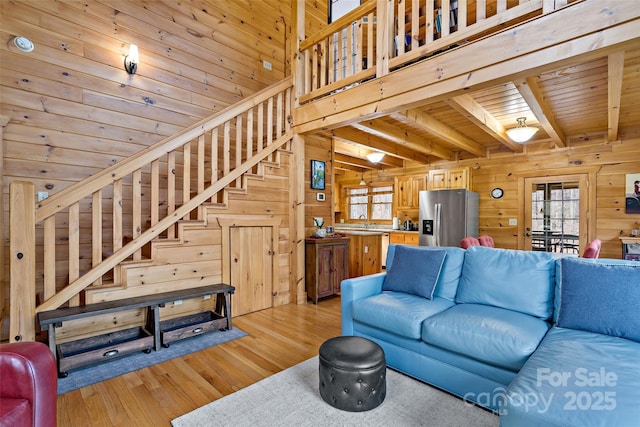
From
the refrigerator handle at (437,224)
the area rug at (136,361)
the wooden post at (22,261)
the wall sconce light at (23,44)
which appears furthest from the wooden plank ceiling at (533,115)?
the wall sconce light at (23,44)

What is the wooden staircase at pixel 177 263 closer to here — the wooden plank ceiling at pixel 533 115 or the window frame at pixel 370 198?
the wooden plank ceiling at pixel 533 115

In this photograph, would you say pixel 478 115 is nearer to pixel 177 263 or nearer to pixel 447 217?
pixel 447 217

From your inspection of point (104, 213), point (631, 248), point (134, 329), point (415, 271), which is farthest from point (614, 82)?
point (104, 213)

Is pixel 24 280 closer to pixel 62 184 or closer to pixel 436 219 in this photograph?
pixel 62 184

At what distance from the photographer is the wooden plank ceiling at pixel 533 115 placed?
309 cm

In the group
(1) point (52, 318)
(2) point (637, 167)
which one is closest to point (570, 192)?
(2) point (637, 167)

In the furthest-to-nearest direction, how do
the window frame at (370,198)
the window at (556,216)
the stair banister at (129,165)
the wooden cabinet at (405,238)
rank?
the window frame at (370,198) → the wooden cabinet at (405,238) → the window at (556,216) → the stair banister at (129,165)

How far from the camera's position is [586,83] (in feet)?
11.1

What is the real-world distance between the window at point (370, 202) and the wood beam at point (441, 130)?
8.24ft

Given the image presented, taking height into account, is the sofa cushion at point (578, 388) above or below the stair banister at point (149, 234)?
below

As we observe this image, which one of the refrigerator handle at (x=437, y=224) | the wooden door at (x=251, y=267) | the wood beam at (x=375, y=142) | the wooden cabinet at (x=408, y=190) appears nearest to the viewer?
the wooden door at (x=251, y=267)

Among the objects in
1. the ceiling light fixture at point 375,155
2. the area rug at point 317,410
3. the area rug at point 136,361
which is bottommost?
the area rug at point 136,361

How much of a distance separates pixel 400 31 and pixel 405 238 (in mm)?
4509

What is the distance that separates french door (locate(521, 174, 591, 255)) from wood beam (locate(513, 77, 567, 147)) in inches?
28.0
